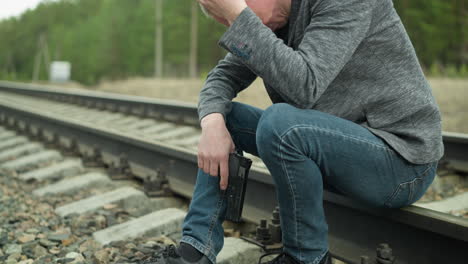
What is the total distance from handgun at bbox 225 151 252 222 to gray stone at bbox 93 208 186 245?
741mm

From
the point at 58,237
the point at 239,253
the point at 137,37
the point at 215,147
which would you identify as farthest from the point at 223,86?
the point at 137,37

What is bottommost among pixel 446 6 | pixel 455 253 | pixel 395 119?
pixel 455 253

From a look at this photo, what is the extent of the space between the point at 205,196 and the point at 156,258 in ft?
1.14

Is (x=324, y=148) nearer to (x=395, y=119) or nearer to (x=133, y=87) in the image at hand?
(x=395, y=119)

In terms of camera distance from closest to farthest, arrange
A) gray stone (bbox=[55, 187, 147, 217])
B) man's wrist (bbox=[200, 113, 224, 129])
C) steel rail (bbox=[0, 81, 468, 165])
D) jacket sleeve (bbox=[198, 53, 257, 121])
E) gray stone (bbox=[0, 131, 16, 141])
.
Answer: man's wrist (bbox=[200, 113, 224, 129]), jacket sleeve (bbox=[198, 53, 257, 121]), gray stone (bbox=[55, 187, 147, 217]), steel rail (bbox=[0, 81, 468, 165]), gray stone (bbox=[0, 131, 16, 141])

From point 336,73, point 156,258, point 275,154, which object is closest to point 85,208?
point 156,258

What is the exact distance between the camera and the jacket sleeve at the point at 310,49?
5.93ft

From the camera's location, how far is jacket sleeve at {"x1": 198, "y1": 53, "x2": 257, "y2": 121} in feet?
7.72

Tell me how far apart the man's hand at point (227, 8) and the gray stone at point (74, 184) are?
229 centimetres

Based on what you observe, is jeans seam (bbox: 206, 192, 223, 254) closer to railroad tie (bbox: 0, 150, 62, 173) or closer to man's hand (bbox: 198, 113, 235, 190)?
man's hand (bbox: 198, 113, 235, 190)

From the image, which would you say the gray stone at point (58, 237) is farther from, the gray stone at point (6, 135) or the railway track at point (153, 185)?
the gray stone at point (6, 135)

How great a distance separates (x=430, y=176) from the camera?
2111mm

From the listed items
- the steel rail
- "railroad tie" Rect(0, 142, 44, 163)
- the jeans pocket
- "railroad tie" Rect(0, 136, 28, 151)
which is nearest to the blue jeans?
the jeans pocket

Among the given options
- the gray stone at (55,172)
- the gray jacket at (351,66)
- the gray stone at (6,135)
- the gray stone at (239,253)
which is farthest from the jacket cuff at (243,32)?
the gray stone at (6,135)
